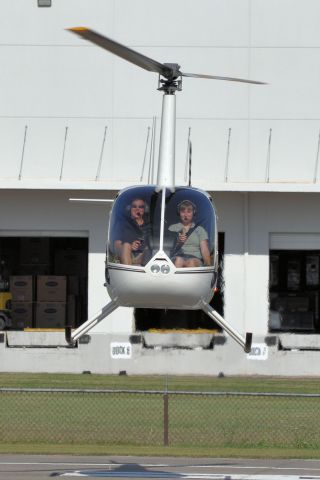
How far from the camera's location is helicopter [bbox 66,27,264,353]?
46.3 feet

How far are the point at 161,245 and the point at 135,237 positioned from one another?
0.41 m

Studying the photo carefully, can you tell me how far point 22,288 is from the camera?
37.0 metres

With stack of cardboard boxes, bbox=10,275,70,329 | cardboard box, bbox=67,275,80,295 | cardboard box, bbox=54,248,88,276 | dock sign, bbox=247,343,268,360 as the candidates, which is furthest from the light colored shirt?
cardboard box, bbox=54,248,88,276

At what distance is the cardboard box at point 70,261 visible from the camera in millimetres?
39719

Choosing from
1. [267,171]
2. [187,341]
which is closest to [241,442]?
[187,341]

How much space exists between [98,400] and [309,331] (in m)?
13.1

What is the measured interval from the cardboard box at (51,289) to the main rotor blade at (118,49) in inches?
878

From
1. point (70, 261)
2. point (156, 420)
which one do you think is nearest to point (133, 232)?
point (156, 420)

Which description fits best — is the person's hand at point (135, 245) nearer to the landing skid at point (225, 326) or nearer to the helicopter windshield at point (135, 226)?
the helicopter windshield at point (135, 226)

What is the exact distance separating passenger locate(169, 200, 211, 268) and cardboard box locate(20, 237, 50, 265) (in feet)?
82.6

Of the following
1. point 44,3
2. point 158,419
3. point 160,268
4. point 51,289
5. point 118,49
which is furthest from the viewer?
point 51,289

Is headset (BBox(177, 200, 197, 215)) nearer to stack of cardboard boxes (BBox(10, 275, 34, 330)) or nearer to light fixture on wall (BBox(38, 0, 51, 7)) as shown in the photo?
light fixture on wall (BBox(38, 0, 51, 7))

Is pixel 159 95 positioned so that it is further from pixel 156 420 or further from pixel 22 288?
pixel 156 420

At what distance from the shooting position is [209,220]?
14.9 meters
